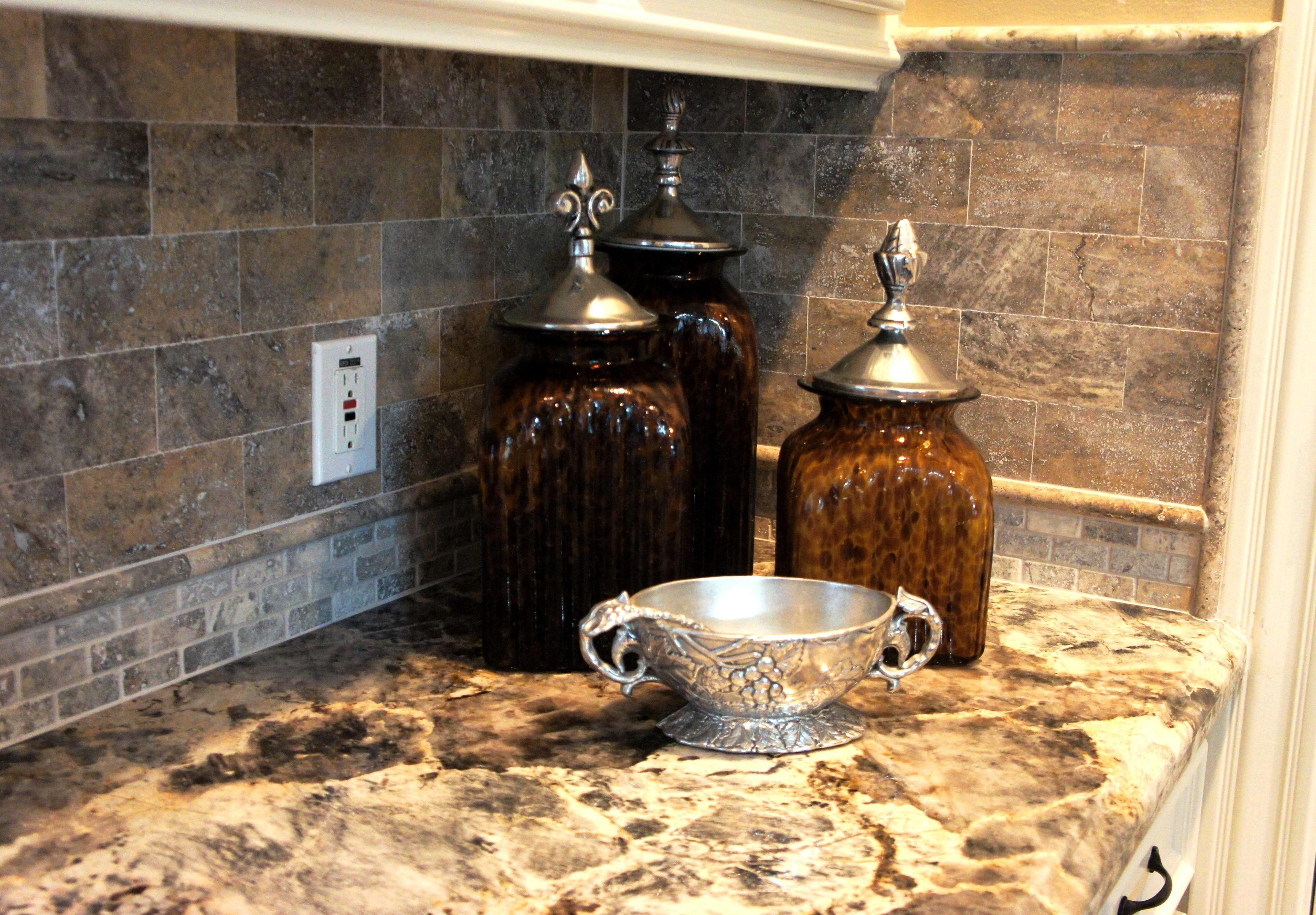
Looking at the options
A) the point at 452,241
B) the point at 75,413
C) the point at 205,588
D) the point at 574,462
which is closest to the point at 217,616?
the point at 205,588

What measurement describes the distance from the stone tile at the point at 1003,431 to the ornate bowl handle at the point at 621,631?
595 mm

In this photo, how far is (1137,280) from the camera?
53.1 inches

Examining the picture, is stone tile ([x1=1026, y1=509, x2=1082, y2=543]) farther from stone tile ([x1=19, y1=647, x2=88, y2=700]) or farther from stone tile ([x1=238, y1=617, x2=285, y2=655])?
stone tile ([x1=19, y1=647, x2=88, y2=700])

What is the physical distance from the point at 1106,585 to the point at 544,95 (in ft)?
2.71

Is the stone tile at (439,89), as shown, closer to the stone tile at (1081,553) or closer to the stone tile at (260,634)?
the stone tile at (260,634)

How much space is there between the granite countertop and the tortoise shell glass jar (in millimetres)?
70

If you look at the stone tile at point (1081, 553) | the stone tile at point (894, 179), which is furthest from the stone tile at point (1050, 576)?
the stone tile at point (894, 179)

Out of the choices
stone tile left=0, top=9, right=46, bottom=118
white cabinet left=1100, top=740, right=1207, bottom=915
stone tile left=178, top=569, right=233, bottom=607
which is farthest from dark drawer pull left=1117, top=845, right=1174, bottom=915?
stone tile left=0, top=9, right=46, bottom=118

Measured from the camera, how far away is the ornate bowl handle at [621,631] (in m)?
0.96

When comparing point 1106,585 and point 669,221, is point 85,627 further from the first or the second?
point 1106,585

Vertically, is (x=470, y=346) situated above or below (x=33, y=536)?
above

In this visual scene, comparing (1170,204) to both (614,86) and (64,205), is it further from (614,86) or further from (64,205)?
(64,205)

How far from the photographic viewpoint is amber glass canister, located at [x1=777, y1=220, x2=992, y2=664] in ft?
3.78

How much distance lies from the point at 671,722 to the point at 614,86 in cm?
86
